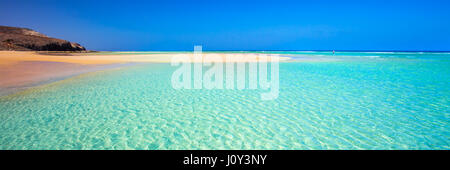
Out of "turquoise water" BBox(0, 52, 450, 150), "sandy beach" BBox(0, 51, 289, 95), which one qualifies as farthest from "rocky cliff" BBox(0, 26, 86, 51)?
"turquoise water" BBox(0, 52, 450, 150)

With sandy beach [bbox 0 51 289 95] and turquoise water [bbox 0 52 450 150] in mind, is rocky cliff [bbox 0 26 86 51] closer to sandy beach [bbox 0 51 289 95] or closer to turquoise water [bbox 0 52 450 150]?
sandy beach [bbox 0 51 289 95]

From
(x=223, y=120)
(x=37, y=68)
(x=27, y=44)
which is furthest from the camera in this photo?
(x=27, y=44)

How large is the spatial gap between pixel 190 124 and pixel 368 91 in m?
6.48

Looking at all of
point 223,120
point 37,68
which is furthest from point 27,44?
point 223,120

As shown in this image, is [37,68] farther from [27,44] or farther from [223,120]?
[27,44]

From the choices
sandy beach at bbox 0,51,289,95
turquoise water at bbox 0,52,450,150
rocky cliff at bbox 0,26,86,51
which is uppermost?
rocky cliff at bbox 0,26,86,51

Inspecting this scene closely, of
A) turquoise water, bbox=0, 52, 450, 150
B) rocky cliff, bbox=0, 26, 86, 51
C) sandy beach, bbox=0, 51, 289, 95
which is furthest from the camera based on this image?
rocky cliff, bbox=0, 26, 86, 51

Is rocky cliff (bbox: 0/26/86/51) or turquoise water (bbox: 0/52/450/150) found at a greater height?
rocky cliff (bbox: 0/26/86/51)

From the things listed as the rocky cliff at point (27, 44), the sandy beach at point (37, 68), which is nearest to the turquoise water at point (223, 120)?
the sandy beach at point (37, 68)

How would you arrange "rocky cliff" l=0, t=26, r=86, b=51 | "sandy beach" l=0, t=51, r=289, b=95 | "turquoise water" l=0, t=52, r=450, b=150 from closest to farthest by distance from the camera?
"turquoise water" l=0, t=52, r=450, b=150 → "sandy beach" l=0, t=51, r=289, b=95 → "rocky cliff" l=0, t=26, r=86, b=51

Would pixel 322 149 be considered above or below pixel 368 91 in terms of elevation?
below

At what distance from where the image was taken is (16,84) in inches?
316
